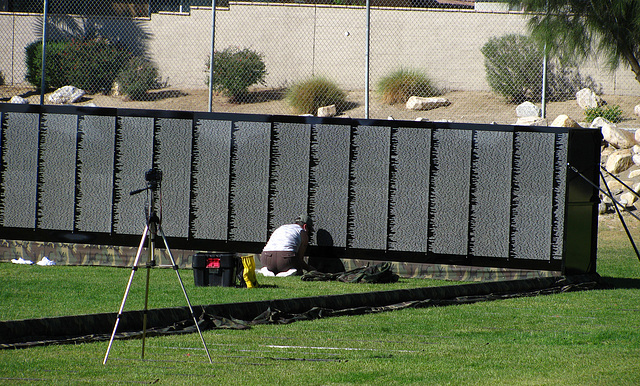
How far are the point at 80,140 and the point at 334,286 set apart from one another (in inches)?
204

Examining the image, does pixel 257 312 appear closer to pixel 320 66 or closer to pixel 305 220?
pixel 305 220

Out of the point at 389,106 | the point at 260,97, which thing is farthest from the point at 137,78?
the point at 389,106

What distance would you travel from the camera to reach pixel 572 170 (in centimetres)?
1149

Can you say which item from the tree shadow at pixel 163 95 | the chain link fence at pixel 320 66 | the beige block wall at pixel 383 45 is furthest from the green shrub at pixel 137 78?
the beige block wall at pixel 383 45

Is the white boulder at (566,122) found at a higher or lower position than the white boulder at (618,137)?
higher

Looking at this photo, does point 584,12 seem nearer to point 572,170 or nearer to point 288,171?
point 572,170

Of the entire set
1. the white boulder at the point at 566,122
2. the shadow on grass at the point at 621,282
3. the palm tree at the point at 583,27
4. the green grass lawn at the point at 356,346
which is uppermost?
the palm tree at the point at 583,27

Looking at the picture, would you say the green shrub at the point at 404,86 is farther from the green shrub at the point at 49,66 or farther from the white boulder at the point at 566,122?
the green shrub at the point at 49,66

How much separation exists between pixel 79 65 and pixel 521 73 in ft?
41.5

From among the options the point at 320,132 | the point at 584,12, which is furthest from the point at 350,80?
the point at 320,132

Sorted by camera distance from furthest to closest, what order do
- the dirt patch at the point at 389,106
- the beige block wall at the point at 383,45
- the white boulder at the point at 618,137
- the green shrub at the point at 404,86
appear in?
the beige block wall at the point at 383,45 < the green shrub at the point at 404,86 < the dirt patch at the point at 389,106 < the white boulder at the point at 618,137

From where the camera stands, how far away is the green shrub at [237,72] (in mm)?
21469

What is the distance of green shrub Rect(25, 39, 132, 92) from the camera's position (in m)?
22.5

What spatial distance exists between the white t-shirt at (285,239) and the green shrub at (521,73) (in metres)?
10.8
